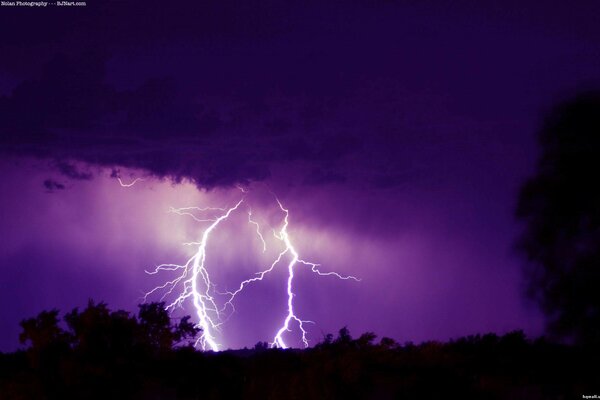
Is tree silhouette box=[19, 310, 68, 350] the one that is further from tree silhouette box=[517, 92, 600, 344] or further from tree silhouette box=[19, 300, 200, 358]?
tree silhouette box=[517, 92, 600, 344]

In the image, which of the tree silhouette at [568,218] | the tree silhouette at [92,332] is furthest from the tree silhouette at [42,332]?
the tree silhouette at [568,218]

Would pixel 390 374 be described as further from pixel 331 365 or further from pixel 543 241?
pixel 543 241

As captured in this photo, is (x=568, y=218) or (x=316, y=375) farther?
(x=568, y=218)

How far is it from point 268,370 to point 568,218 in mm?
8517

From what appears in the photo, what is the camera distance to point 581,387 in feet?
43.5

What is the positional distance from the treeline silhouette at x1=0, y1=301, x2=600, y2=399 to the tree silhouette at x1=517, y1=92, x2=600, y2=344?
7.14ft

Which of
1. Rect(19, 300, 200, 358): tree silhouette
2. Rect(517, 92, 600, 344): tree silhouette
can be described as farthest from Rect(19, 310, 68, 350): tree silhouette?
Rect(517, 92, 600, 344): tree silhouette

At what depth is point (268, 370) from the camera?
49.6 ft

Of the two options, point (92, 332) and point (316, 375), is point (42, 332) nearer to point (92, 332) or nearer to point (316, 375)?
point (92, 332)

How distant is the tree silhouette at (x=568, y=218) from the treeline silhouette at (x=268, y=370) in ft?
7.14

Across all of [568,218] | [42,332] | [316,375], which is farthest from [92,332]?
[568,218]

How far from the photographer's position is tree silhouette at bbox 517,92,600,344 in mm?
18359

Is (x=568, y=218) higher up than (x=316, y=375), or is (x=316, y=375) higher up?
(x=568, y=218)

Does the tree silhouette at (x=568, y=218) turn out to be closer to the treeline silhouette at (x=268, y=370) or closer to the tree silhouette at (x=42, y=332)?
the treeline silhouette at (x=268, y=370)
